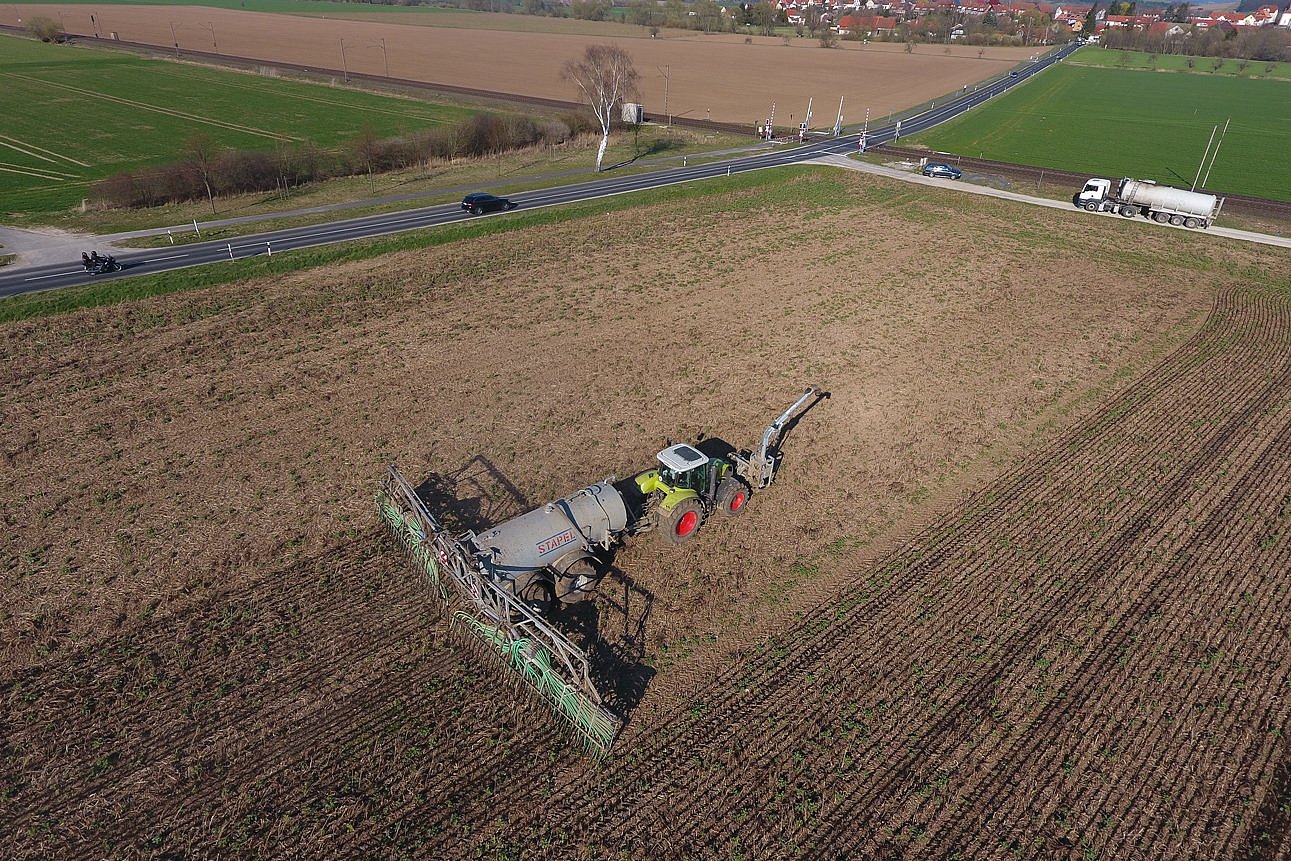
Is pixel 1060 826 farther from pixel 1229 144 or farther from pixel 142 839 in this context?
pixel 1229 144

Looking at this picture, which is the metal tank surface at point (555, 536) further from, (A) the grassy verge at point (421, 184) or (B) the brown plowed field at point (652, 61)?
(B) the brown plowed field at point (652, 61)

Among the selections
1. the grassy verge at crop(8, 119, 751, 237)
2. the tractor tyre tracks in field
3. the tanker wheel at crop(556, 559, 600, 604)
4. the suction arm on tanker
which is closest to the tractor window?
the suction arm on tanker

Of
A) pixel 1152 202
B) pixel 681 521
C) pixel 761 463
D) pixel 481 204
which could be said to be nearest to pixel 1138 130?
pixel 1152 202

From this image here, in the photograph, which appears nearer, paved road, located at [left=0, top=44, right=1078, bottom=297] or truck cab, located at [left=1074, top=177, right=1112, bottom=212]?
paved road, located at [left=0, top=44, right=1078, bottom=297]

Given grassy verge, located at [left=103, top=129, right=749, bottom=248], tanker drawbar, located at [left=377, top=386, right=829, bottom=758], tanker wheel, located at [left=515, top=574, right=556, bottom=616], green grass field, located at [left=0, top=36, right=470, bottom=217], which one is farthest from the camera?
green grass field, located at [left=0, top=36, right=470, bottom=217]

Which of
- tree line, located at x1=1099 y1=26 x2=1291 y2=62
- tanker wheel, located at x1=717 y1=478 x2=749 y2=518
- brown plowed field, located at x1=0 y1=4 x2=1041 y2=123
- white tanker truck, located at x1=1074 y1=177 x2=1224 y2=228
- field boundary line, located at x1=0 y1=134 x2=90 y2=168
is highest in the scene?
tree line, located at x1=1099 y1=26 x2=1291 y2=62

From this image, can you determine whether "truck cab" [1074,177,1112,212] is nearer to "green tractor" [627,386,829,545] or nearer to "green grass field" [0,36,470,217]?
"green tractor" [627,386,829,545]

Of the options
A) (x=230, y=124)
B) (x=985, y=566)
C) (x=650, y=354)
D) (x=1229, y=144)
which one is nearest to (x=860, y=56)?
(x=1229, y=144)
